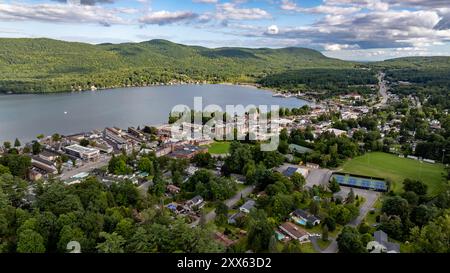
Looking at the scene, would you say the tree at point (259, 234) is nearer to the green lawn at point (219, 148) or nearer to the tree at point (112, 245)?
the tree at point (112, 245)

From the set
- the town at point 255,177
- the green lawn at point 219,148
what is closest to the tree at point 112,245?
the town at point 255,177

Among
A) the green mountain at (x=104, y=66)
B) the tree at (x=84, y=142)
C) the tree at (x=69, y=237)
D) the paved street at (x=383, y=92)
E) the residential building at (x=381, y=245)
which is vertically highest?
A: the green mountain at (x=104, y=66)

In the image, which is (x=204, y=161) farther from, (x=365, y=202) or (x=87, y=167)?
(x=365, y=202)

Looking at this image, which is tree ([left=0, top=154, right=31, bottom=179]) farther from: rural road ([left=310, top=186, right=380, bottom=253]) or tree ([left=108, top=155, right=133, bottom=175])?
rural road ([left=310, top=186, right=380, bottom=253])

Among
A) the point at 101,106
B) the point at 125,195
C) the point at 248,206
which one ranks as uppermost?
the point at 101,106

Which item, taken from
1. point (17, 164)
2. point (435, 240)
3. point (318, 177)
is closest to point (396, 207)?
point (435, 240)

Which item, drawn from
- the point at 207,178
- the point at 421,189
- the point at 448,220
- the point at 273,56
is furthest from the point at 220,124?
the point at 273,56

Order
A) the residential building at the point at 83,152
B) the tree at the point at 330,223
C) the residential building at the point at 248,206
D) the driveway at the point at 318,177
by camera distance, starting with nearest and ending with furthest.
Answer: the tree at the point at 330,223
the residential building at the point at 248,206
the driveway at the point at 318,177
the residential building at the point at 83,152
